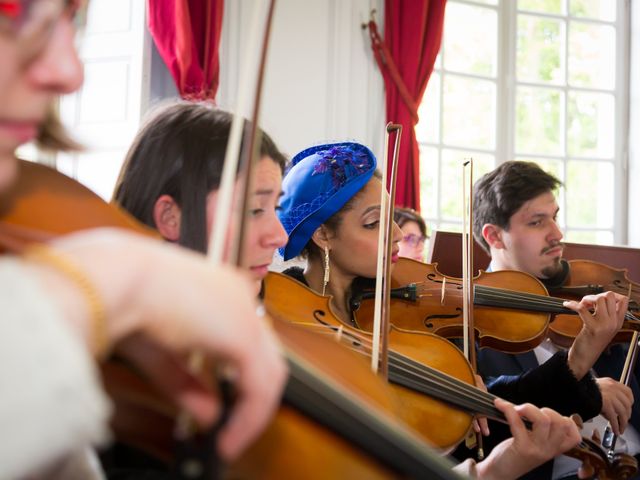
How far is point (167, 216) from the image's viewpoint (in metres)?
0.94

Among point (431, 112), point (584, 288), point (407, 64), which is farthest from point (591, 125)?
point (584, 288)

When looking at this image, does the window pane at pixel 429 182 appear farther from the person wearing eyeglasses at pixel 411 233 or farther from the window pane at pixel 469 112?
the person wearing eyeglasses at pixel 411 233

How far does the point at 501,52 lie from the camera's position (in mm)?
4035

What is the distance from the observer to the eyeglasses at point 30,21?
0.39 meters

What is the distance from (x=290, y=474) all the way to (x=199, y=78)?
9.06 ft

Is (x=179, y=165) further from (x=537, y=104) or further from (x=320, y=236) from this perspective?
(x=537, y=104)

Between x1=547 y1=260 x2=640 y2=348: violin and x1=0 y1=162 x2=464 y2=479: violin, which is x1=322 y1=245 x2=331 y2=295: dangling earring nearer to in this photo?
x1=547 y1=260 x2=640 y2=348: violin

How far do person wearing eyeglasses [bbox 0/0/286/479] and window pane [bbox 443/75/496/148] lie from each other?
12.0ft

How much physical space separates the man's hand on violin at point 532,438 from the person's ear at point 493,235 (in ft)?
3.33

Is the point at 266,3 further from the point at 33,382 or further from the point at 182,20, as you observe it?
the point at 182,20

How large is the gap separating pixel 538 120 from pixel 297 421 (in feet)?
12.8

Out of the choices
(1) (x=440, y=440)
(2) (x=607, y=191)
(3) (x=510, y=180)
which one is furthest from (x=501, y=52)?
(1) (x=440, y=440)

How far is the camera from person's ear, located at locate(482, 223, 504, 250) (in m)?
2.16

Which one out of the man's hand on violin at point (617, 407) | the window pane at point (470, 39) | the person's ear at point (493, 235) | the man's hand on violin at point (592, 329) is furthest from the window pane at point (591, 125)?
the man's hand on violin at point (617, 407)
